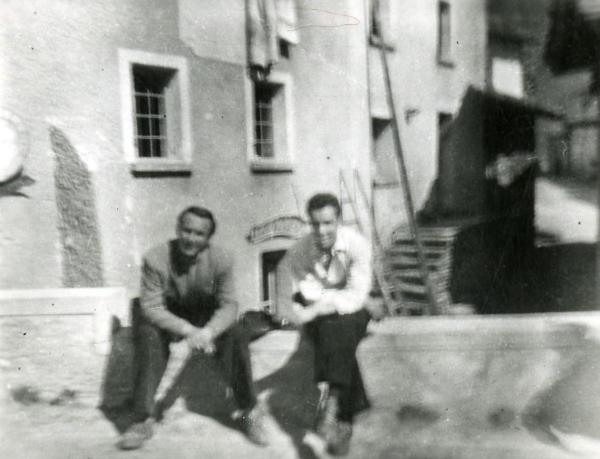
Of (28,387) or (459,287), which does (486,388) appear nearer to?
(459,287)

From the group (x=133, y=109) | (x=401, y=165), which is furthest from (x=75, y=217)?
(x=401, y=165)

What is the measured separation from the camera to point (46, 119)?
127 inches

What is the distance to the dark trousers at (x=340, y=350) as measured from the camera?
9.14 ft

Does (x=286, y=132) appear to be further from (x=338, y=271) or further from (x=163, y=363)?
(x=163, y=363)

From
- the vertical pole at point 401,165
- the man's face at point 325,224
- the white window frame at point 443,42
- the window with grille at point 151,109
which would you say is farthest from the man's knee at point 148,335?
the white window frame at point 443,42

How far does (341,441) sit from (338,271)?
2.92ft

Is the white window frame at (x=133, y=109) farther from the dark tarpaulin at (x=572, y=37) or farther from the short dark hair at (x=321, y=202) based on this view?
the dark tarpaulin at (x=572, y=37)

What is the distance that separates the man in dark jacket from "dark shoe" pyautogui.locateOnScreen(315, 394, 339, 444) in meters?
0.35

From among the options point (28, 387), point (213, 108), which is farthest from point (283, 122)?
point (28, 387)

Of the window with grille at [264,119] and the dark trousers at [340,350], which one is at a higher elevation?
the window with grille at [264,119]

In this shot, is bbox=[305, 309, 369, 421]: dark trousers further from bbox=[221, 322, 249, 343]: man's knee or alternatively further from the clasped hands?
the clasped hands

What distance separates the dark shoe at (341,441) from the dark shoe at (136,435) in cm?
97

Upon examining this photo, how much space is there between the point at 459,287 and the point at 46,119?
3.40 meters

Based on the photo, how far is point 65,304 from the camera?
323 cm
